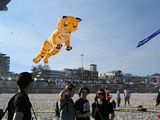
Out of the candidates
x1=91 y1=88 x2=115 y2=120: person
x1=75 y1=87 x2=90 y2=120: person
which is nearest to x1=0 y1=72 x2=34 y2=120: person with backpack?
x1=75 y1=87 x2=90 y2=120: person

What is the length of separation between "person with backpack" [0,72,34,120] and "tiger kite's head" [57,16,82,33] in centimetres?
1685

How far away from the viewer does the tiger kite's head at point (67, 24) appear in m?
22.3

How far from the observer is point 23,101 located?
5359 millimetres

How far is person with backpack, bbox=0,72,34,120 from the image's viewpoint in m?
5.27

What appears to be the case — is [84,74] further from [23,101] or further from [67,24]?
[23,101]

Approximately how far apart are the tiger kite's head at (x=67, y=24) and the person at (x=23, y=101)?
663 inches

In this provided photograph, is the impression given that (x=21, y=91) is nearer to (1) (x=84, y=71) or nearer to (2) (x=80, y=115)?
(2) (x=80, y=115)

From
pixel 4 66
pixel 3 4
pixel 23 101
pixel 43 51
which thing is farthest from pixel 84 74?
pixel 23 101

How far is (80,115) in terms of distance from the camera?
850 cm

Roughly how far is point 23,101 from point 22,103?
37 millimetres

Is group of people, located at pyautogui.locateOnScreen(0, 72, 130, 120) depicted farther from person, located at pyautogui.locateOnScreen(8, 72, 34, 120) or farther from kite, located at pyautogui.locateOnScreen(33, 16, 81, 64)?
kite, located at pyautogui.locateOnScreen(33, 16, 81, 64)

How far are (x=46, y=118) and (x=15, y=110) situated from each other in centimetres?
1296

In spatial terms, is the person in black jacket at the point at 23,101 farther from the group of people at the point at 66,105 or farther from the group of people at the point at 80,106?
the group of people at the point at 80,106

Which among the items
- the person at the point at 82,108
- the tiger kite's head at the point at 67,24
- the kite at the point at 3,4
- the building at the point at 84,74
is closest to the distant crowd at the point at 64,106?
the person at the point at 82,108
